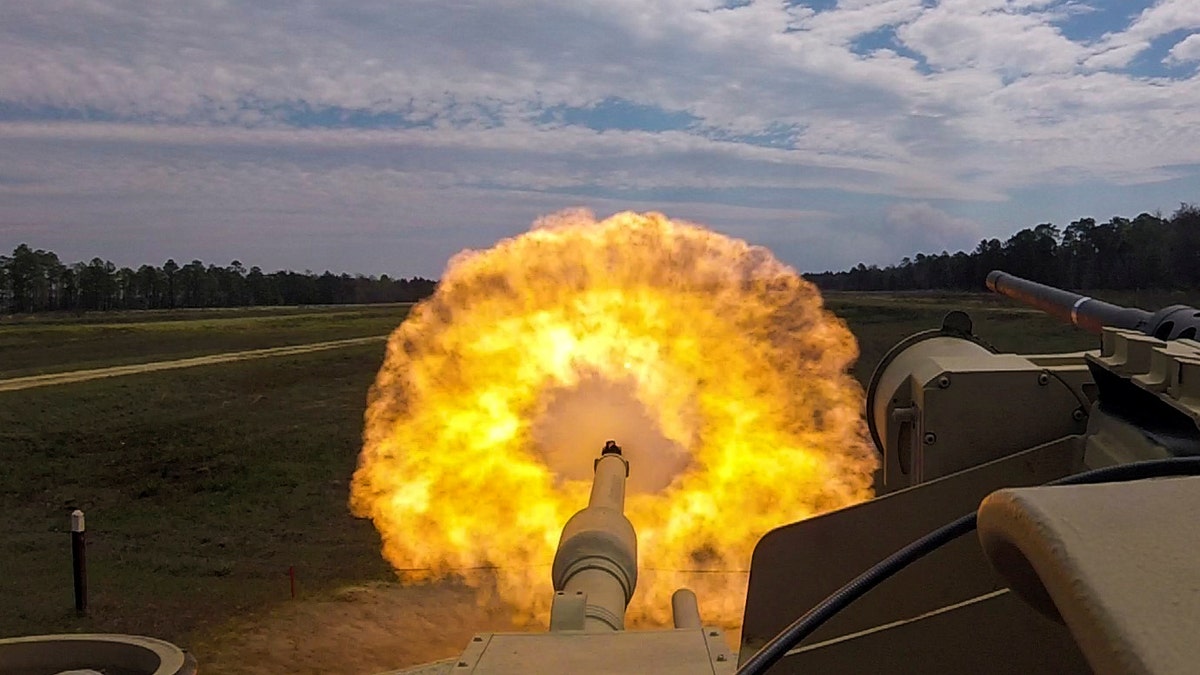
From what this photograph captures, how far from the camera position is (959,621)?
7.63 ft

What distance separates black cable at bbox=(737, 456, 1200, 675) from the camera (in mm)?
1574

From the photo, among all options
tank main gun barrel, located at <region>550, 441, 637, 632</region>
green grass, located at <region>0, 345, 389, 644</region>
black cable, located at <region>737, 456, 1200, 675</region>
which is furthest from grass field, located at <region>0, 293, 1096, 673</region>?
black cable, located at <region>737, 456, 1200, 675</region>

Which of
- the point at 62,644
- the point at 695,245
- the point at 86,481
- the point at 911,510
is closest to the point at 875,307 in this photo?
the point at 695,245


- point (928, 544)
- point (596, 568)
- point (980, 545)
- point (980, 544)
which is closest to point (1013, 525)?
point (928, 544)

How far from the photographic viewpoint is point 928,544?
1640 mm

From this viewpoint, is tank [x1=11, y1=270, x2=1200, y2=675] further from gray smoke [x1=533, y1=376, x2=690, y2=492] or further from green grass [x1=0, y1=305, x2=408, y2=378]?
green grass [x1=0, y1=305, x2=408, y2=378]

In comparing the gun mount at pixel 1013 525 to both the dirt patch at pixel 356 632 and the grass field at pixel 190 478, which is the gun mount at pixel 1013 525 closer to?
the grass field at pixel 190 478

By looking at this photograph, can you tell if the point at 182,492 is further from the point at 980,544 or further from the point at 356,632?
the point at 980,544

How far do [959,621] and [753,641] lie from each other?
4.20ft

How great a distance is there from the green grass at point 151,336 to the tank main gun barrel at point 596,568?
2200cm

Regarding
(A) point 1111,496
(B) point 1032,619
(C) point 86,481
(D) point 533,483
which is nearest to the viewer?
(A) point 1111,496

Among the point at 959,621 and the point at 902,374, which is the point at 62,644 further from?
the point at 959,621

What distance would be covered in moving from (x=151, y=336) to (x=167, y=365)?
214 inches

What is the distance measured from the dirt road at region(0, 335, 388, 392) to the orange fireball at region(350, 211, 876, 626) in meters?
18.6
